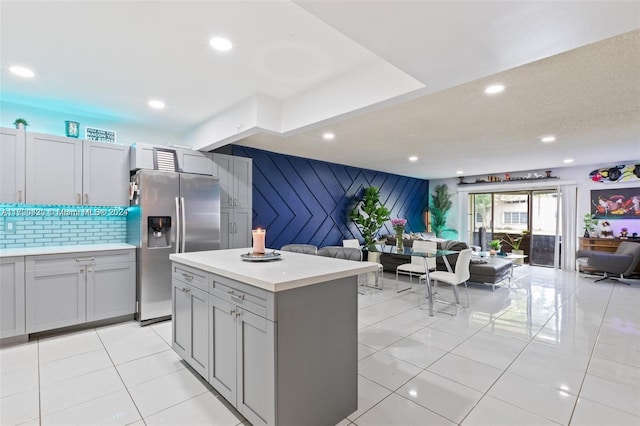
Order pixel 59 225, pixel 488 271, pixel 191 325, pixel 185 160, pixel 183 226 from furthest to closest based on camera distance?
pixel 488 271 < pixel 185 160 < pixel 183 226 < pixel 59 225 < pixel 191 325

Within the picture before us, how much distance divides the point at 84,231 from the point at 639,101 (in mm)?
6731

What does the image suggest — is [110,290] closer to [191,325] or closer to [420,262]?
[191,325]

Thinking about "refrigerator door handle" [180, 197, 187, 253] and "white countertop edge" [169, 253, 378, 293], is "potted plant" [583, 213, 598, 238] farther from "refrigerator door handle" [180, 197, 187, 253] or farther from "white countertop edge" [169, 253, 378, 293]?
"refrigerator door handle" [180, 197, 187, 253]

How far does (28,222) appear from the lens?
3.51 metres

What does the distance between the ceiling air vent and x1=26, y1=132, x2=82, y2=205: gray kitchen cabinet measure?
2.65ft

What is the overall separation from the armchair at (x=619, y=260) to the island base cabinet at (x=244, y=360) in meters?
7.45

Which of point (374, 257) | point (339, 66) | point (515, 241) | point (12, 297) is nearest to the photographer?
point (339, 66)

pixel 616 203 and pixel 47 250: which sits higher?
pixel 616 203

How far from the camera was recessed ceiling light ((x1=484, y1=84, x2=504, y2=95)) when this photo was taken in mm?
2838

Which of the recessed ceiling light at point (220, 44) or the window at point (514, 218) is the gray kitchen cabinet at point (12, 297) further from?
the window at point (514, 218)

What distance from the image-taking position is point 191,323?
2.47 meters

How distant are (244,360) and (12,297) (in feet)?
9.53

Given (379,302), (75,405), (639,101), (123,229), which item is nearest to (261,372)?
(75,405)

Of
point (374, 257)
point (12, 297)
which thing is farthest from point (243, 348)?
point (374, 257)
